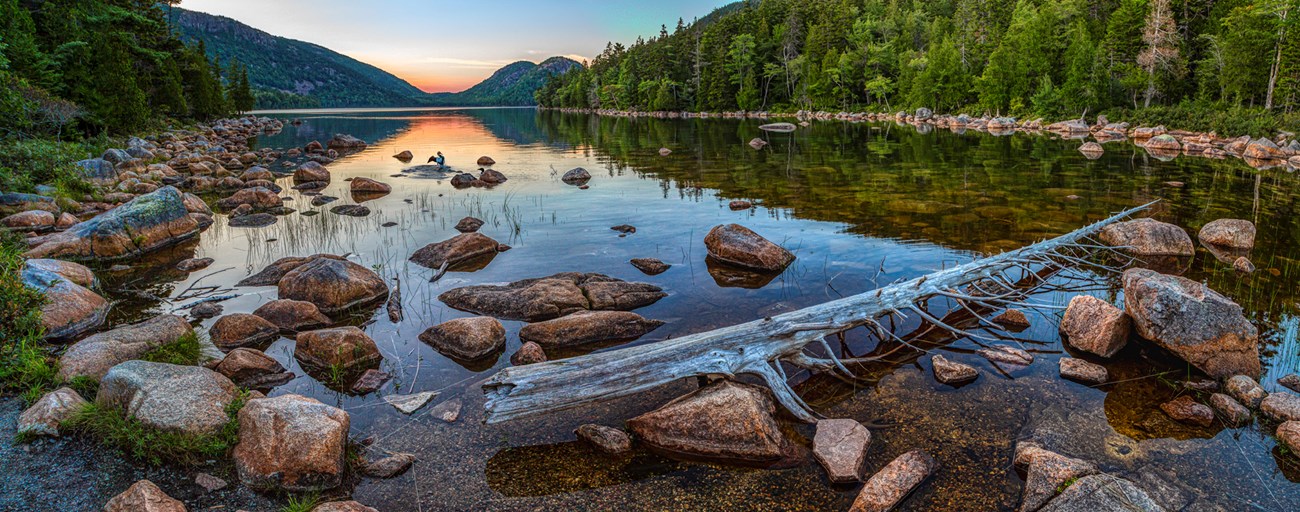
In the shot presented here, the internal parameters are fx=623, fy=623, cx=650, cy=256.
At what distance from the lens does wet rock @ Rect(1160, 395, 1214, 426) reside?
24.5 feet

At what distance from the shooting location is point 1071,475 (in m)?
5.94

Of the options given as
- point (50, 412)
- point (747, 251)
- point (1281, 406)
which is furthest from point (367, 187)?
point (1281, 406)

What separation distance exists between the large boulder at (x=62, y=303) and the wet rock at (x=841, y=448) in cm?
1120

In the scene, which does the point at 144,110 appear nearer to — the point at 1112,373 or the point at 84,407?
the point at 84,407

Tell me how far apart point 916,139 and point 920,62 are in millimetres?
43211

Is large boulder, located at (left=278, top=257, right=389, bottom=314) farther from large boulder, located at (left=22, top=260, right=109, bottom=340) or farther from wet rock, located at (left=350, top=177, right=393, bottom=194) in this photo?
wet rock, located at (left=350, top=177, right=393, bottom=194)

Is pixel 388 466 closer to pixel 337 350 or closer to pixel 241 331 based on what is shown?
pixel 337 350

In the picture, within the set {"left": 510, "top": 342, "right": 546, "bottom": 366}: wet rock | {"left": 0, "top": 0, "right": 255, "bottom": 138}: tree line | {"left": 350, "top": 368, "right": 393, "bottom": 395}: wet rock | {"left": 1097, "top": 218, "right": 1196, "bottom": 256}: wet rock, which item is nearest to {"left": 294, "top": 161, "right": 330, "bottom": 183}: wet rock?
{"left": 0, "top": 0, "right": 255, "bottom": 138}: tree line

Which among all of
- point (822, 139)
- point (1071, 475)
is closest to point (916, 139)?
point (822, 139)

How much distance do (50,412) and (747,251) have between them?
11.7m

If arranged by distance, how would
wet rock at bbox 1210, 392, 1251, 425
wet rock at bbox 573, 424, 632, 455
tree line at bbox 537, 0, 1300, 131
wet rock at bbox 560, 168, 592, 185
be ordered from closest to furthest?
wet rock at bbox 573, 424, 632, 455, wet rock at bbox 1210, 392, 1251, 425, wet rock at bbox 560, 168, 592, 185, tree line at bbox 537, 0, 1300, 131

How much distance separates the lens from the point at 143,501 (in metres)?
5.27

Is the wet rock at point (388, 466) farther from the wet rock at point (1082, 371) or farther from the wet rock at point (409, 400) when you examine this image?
the wet rock at point (1082, 371)

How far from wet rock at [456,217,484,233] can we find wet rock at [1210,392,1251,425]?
16903mm
